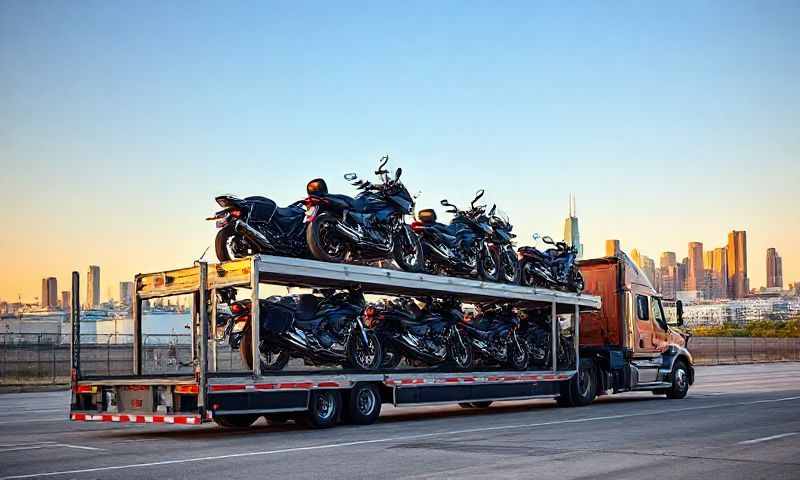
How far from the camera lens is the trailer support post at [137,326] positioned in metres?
16.9

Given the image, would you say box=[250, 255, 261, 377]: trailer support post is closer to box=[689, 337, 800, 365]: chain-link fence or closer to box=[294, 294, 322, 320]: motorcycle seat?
box=[294, 294, 322, 320]: motorcycle seat

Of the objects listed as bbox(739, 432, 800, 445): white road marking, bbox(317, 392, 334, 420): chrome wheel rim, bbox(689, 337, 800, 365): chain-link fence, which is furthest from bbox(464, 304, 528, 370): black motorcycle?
bbox(689, 337, 800, 365): chain-link fence

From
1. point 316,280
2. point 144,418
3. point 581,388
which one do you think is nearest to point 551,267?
point 581,388

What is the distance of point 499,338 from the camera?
21.1m

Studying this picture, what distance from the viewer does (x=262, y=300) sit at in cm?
1599

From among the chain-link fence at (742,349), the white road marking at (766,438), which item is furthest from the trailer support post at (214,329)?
the chain-link fence at (742,349)

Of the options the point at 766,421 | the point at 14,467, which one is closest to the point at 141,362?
the point at 14,467

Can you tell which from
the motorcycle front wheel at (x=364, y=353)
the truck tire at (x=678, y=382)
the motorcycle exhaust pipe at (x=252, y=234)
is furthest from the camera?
the truck tire at (x=678, y=382)

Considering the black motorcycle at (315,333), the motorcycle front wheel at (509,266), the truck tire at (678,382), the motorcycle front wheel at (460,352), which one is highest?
the motorcycle front wheel at (509,266)

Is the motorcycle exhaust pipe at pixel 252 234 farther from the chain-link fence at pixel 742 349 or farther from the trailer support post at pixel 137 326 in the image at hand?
the chain-link fence at pixel 742 349

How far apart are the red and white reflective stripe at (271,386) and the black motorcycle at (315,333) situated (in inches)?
24.5

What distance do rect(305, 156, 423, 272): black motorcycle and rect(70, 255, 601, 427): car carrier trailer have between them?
43 centimetres

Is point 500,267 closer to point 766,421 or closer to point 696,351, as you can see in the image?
point 766,421

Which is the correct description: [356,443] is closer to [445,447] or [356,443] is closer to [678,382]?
[445,447]
